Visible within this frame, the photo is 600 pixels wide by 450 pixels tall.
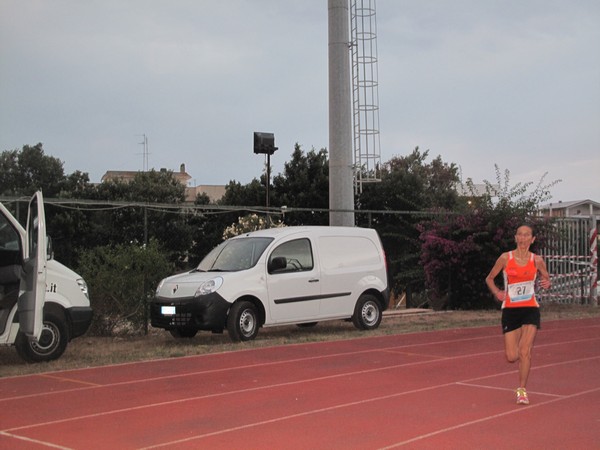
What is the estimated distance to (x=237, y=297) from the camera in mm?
13953

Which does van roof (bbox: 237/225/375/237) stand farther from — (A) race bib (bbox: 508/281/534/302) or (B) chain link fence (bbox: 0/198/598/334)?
(A) race bib (bbox: 508/281/534/302)

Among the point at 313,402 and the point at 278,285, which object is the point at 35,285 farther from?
the point at 278,285

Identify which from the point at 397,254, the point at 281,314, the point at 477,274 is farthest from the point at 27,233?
the point at 397,254

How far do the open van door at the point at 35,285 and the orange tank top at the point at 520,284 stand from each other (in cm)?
565

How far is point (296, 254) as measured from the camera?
598 inches

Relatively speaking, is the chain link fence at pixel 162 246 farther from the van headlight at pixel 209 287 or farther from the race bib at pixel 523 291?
the race bib at pixel 523 291

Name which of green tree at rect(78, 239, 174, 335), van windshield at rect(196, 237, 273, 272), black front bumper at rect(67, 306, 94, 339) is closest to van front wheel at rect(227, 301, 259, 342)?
van windshield at rect(196, 237, 273, 272)

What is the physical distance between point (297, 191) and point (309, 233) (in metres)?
23.1

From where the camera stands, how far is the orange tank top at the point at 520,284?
27.6 ft

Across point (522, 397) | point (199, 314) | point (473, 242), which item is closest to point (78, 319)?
point (199, 314)

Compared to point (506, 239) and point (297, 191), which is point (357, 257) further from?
point (297, 191)

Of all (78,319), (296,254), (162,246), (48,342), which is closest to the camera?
(48,342)

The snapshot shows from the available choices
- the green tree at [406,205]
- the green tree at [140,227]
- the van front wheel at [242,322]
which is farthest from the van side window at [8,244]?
the green tree at [406,205]

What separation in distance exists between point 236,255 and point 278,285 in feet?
3.32
